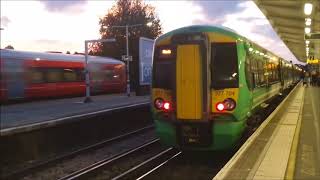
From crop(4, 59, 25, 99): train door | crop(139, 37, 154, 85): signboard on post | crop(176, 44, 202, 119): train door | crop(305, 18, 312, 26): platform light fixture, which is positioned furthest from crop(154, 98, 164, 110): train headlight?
crop(139, 37, 154, 85): signboard on post

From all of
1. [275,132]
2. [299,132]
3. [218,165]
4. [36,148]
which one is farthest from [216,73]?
[36,148]

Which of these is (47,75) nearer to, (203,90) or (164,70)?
(164,70)

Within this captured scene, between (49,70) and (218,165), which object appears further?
(49,70)

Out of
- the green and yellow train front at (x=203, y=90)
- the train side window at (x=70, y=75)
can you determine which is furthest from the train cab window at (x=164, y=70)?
the train side window at (x=70, y=75)

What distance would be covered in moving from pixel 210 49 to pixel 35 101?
19100 mm

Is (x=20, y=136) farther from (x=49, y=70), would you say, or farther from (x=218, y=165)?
(x=49, y=70)

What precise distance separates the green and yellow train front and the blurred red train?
1587cm

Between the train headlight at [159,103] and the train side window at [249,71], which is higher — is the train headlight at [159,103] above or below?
below

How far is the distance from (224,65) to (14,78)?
17.4 m

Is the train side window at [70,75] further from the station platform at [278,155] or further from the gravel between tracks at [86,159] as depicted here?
the station platform at [278,155]

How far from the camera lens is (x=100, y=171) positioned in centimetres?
1191

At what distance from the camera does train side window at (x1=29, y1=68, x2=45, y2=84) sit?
28.2m

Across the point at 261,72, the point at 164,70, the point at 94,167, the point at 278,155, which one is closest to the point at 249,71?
the point at 164,70

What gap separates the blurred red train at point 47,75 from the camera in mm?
25938
